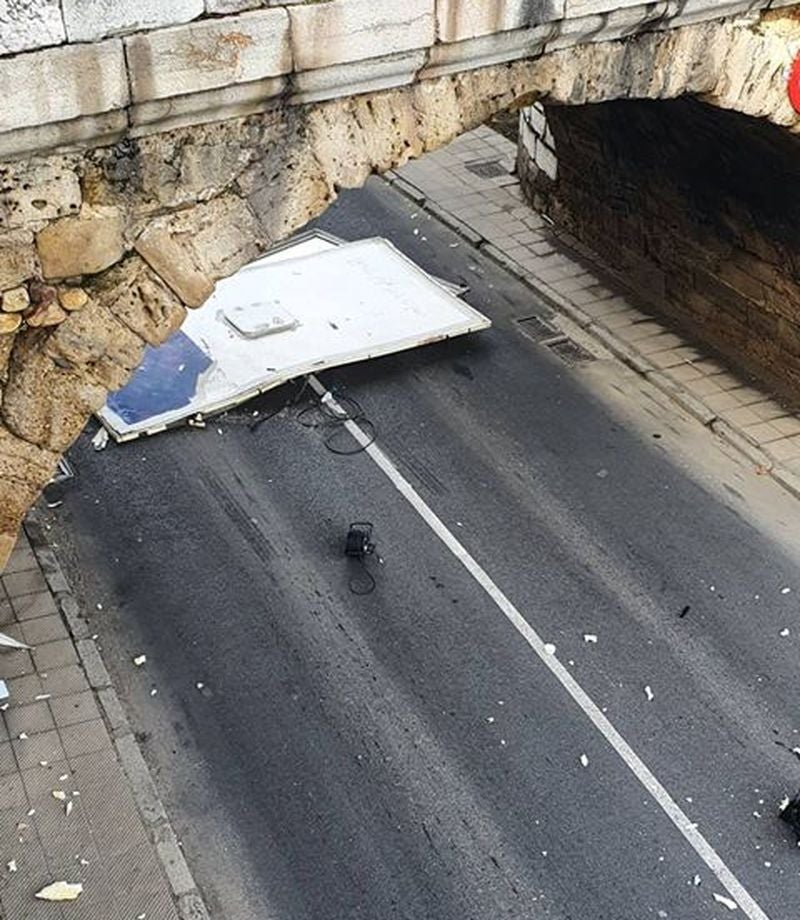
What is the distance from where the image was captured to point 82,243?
19.4ft

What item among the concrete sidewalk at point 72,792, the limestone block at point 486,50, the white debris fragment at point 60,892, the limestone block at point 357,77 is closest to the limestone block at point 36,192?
the limestone block at point 357,77

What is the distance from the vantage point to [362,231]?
1376 centimetres

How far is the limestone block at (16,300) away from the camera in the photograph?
19.4 ft

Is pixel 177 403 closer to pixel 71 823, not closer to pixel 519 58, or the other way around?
pixel 71 823

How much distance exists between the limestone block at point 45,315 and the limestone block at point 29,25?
4.33 ft

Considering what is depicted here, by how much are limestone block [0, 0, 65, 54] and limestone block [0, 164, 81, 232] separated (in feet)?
1.89

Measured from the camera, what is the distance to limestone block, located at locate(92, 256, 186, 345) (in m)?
6.15

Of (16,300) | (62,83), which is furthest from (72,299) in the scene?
(62,83)

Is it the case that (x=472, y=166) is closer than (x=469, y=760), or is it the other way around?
(x=469, y=760)

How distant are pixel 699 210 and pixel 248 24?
670cm

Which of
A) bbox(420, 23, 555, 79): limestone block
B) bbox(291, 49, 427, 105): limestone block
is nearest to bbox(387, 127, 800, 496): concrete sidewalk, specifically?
bbox(420, 23, 555, 79): limestone block

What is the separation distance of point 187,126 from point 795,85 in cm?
425

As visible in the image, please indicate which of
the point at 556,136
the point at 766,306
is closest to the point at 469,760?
the point at 766,306

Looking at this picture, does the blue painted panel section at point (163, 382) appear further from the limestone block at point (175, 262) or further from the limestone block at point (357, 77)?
the limestone block at point (357, 77)
